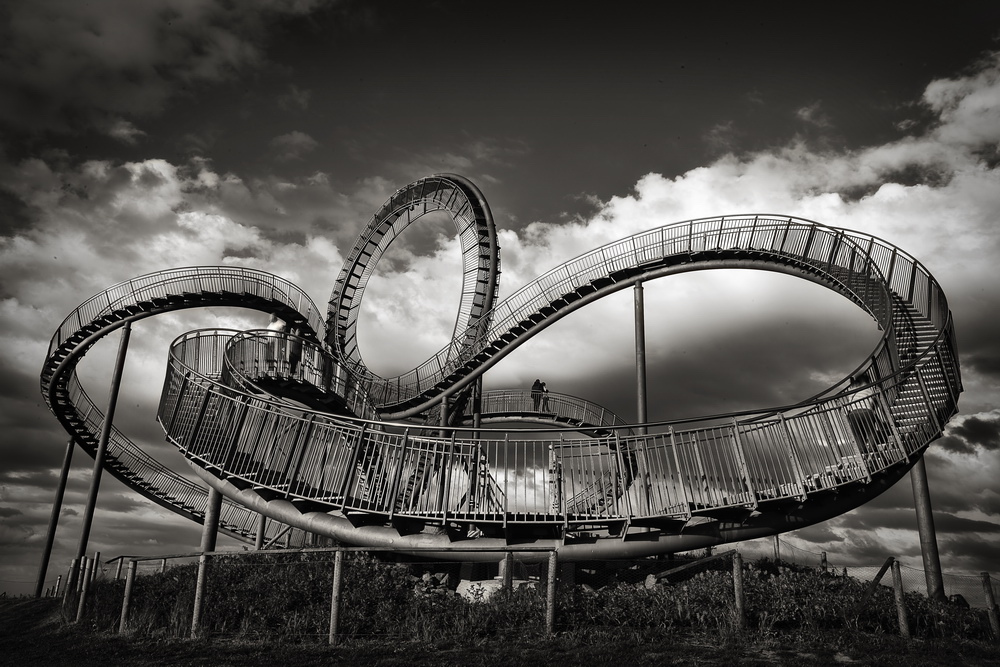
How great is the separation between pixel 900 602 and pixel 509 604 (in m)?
4.65

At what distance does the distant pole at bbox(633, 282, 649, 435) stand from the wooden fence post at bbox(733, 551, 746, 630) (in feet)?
24.4

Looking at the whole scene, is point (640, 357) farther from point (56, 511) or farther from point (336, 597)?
point (56, 511)

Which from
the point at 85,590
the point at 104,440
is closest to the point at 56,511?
the point at 104,440

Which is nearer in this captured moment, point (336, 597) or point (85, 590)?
point (336, 597)

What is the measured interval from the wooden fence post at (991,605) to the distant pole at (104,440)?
2078cm

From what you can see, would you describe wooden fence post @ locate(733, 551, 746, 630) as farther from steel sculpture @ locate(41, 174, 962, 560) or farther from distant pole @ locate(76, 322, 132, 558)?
distant pole @ locate(76, 322, 132, 558)

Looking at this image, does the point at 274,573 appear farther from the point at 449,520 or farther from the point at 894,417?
the point at 894,417

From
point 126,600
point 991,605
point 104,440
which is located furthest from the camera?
point 104,440

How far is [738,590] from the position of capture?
8.18 m

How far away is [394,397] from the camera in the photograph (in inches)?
1013

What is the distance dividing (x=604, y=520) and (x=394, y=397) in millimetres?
16223

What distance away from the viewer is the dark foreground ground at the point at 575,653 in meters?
7.22

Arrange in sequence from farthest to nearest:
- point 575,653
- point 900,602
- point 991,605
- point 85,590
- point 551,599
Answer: point 85,590, point 991,605, point 900,602, point 551,599, point 575,653

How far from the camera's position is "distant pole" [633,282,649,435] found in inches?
649
